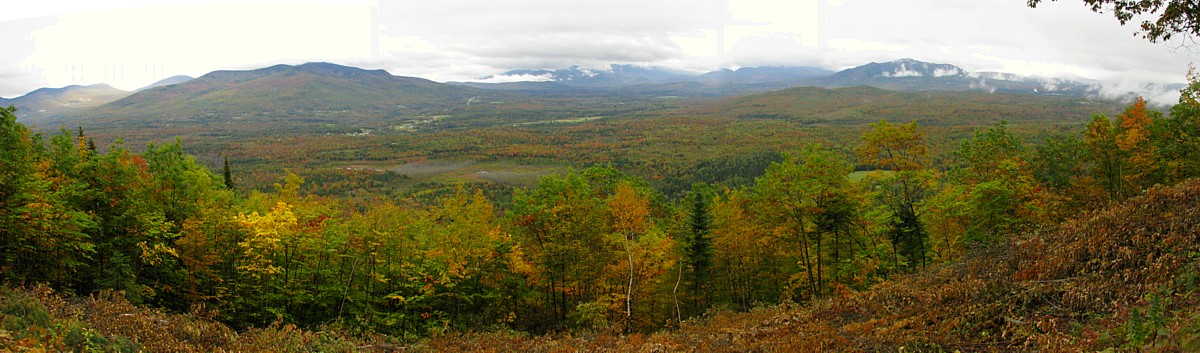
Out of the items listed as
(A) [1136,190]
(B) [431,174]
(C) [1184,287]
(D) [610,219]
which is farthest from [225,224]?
(B) [431,174]

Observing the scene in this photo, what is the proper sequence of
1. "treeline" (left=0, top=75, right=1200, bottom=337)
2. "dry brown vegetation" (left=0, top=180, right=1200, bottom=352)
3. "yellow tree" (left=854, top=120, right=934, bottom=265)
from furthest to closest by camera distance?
1. "yellow tree" (left=854, top=120, right=934, bottom=265)
2. "treeline" (left=0, top=75, right=1200, bottom=337)
3. "dry brown vegetation" (left=0, top=180, right=1200, bottom=352)

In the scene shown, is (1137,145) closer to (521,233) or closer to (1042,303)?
(1042,303)

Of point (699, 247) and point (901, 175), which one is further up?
point (901, 175)

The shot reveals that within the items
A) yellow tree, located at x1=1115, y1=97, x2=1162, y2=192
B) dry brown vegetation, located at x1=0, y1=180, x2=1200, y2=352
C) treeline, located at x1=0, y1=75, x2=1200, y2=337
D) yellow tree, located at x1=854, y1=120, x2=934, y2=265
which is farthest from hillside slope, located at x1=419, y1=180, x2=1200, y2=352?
yellow tree, located at x1=1115, y1=97, x2=1162, y2=192

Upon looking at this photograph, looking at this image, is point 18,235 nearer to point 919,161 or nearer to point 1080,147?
point 919,161

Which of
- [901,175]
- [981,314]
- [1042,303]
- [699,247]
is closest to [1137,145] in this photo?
[901,175]

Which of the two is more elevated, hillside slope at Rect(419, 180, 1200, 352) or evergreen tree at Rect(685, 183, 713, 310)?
hillside slope at Rect(419, 180, 1200, 352)

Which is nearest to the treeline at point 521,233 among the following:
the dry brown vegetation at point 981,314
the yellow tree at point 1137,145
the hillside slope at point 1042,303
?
the yellow tree at point 1137,145

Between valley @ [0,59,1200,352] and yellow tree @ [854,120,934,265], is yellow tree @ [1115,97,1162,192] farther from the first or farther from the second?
yellow tree @ [854,120,934,265]
